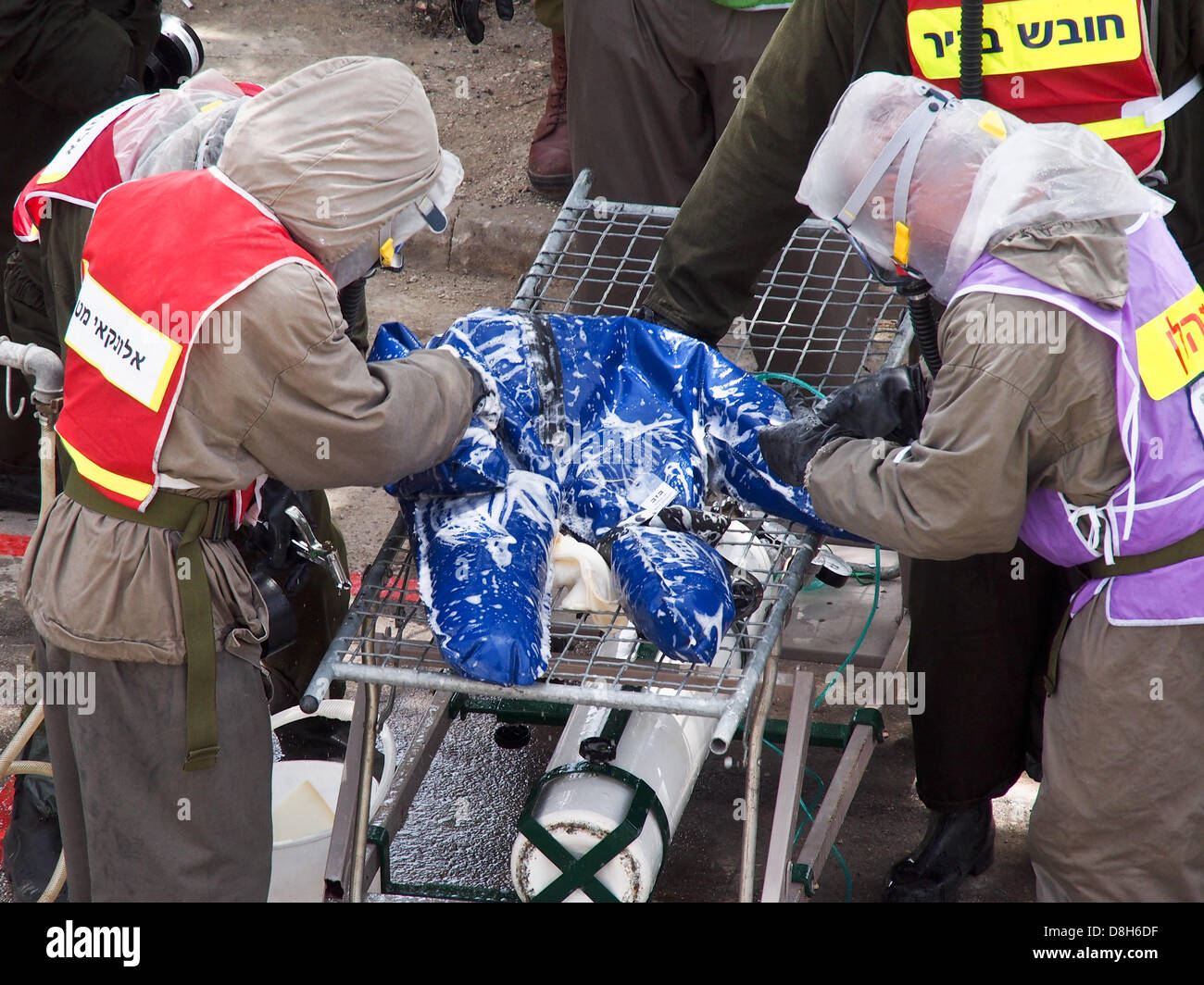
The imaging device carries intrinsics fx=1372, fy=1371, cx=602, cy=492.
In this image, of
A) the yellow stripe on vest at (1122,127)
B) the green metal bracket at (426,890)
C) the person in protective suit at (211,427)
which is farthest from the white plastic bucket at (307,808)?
the yellow stripe on vest at (1122,127)

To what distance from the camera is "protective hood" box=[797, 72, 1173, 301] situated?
1.95 meters

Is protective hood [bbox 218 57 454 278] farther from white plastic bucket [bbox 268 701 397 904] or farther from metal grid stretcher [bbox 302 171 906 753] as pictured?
white plastic bucket [bbox 268 701 397 904]

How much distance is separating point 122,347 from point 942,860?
1.93 m

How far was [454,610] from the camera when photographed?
2.10 metres

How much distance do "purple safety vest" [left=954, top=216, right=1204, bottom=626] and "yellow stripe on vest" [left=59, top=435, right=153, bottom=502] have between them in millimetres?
1242

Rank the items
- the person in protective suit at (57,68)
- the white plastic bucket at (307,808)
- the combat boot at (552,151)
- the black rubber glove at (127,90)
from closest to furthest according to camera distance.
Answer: the white plastic bucket at (307,808) → the person in protective suit at (57,68) → the black rubber glove at (127,90) → the combat boot at (552,151)

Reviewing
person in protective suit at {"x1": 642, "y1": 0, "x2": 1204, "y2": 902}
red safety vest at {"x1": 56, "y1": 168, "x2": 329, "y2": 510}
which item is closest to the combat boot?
person in protective suit at {"x1": 642, "y1": 0, "x2": 1204, "y2": 902}

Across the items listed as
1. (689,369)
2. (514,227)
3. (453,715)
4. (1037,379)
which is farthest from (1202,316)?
(514,227)

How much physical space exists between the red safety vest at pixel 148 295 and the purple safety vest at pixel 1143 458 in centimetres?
105

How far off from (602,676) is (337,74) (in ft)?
3.28

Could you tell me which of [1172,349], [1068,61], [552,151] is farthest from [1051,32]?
[552,151]

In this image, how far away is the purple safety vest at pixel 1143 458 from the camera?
1946mm

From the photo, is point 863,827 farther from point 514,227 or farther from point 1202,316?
point 514,227

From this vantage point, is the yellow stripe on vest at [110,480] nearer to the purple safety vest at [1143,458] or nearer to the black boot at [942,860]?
the purple safety vest at [1143,458]
